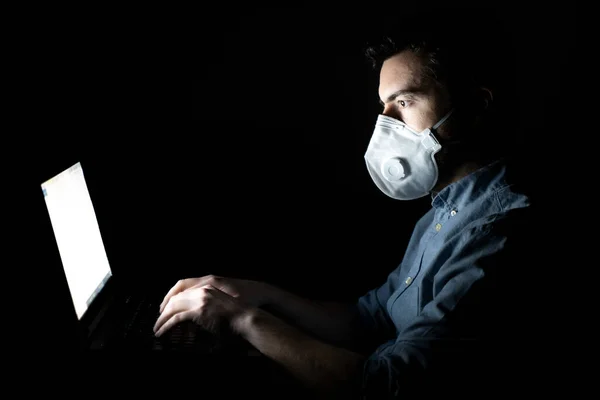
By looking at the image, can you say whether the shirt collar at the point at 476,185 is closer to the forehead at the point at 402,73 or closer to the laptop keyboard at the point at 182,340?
the forehead at the point at 402,73

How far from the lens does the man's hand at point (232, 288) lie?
126 centimetres

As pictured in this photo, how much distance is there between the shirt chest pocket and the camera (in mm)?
1200

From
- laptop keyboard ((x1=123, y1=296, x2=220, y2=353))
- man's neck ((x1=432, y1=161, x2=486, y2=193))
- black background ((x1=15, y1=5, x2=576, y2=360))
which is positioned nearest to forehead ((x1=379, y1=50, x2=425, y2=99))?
man's neck ((x1=432, y1=161, x2=486, y2=193))

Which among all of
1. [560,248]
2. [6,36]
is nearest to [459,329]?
[560,248]

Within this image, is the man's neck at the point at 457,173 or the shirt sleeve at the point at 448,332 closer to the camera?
the shirt sleeve at the point at 448,332

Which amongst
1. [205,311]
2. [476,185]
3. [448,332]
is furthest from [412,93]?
[205,311]

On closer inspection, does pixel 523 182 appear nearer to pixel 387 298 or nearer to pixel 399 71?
pixel 399 71

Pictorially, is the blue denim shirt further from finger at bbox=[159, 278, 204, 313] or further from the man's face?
finger at bbox=[159, 278, 204, 313]

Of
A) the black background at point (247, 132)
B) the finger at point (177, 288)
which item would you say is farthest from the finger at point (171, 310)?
the black background at point (247, 132)

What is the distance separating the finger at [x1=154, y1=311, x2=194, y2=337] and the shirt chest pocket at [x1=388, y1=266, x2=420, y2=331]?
49 centimetres

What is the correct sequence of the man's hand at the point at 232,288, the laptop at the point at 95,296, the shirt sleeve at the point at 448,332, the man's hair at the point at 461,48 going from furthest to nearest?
the man's hand at the point at 232,288 → the man's hair at the point at 461,48 → the laptop at the point at 95,296 → the shirt sleeve at the point at 448,332

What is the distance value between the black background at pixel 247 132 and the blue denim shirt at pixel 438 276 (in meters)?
0.35

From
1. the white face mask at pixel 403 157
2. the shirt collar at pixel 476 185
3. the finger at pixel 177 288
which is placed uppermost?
the white face mask at pixel 403 157

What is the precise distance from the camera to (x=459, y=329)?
0.91m
